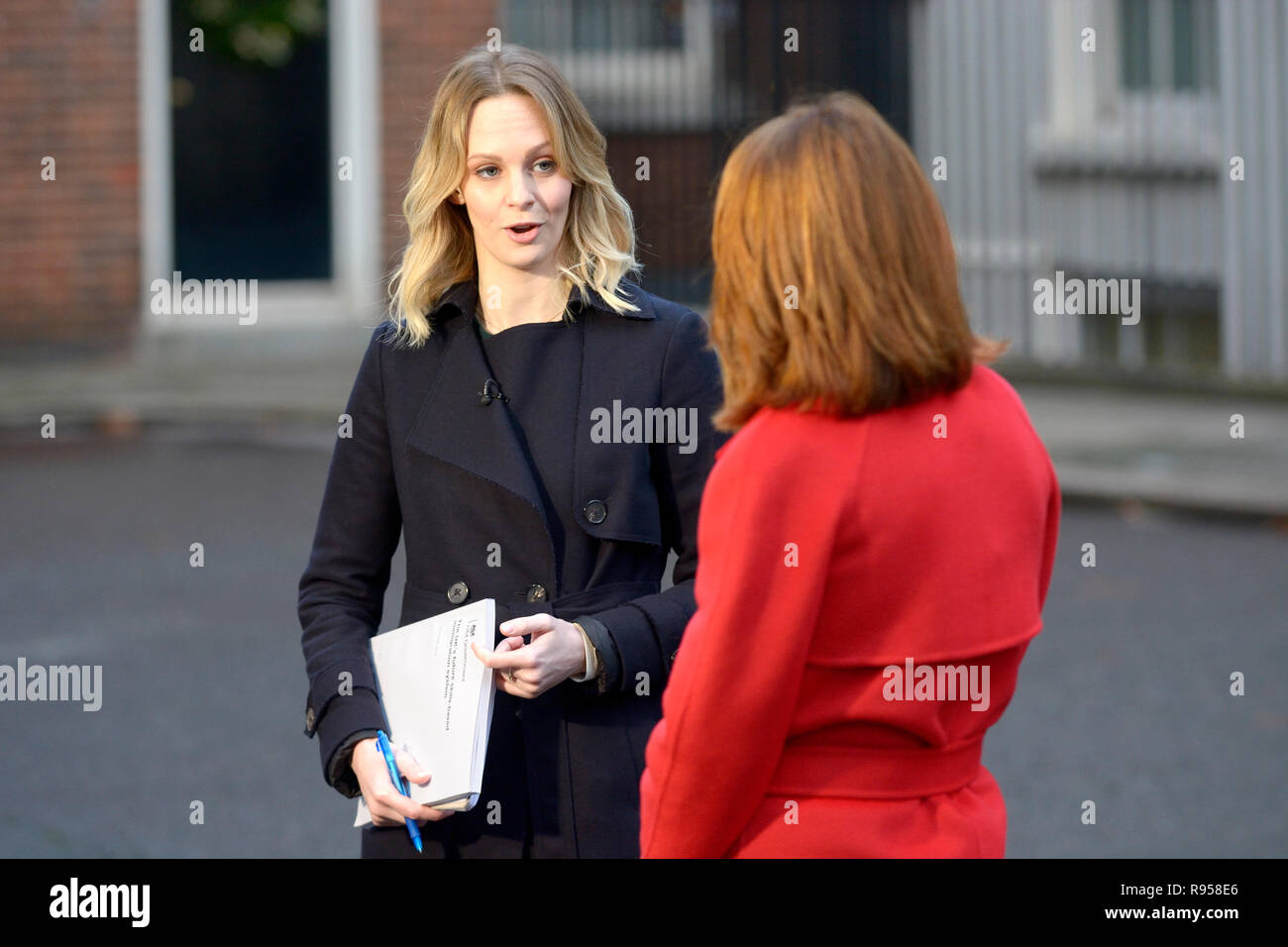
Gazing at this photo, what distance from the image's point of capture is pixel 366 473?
2725mm

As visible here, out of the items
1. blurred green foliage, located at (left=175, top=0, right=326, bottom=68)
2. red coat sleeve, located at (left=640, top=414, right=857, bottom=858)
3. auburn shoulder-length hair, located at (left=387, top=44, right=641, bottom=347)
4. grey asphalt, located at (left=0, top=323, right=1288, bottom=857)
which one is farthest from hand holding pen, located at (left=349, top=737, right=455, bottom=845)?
blurred green foliage, located at (left=175, top=0, right=326, bottom=68)

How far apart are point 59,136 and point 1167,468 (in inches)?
333

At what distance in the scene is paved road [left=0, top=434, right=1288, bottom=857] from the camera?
5180mm

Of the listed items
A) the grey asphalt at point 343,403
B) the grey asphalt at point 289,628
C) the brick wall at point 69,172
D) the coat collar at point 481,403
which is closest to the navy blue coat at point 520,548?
the coat collar at point 481,403

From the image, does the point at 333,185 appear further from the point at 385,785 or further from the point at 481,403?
the point at 385,785

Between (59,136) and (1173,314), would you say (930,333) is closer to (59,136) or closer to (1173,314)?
(1173,314)

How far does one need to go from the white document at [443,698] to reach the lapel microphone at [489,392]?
31 centimetres

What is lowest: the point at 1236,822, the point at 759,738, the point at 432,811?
the point at 1236,822

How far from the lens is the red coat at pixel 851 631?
198 cm

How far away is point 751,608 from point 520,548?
0.74 metres

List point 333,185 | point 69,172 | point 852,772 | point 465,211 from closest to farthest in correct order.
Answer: point 852,772 → point 465,211 → point 69,172 → point 333,185

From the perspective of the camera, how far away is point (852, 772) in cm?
209

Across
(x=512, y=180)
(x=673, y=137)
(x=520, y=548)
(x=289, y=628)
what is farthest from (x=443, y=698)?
(x=673, y=137)
